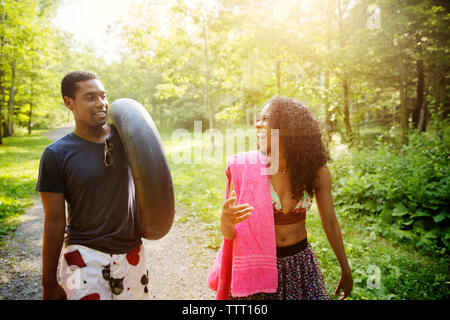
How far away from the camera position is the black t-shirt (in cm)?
164

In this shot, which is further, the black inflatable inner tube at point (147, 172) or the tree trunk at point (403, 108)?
the tree trunk at point (403, 108)

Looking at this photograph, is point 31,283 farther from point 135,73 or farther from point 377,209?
point 135,73

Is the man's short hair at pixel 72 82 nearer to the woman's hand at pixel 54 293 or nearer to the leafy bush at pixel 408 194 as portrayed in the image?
the woman's hand at pixel 54 293

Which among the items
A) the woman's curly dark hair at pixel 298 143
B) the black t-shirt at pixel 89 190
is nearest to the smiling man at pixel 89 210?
the black t-shirt at pixel 89 190

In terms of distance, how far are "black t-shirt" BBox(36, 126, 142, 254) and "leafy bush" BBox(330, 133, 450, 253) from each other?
460cm

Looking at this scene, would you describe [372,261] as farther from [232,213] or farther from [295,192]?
[232,213]

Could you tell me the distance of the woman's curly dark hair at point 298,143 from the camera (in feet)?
6.06

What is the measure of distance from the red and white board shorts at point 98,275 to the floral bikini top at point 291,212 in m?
1.02

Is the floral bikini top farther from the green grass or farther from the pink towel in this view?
the green grass

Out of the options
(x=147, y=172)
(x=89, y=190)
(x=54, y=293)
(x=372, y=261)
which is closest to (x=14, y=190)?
(x=54, y=293)

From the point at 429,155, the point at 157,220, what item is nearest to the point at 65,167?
the point at 157,220

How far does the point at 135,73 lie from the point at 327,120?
875 inches

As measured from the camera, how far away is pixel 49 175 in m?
1.62

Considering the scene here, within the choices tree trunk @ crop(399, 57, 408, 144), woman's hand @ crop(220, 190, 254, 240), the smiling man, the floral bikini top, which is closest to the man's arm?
the smiling man
